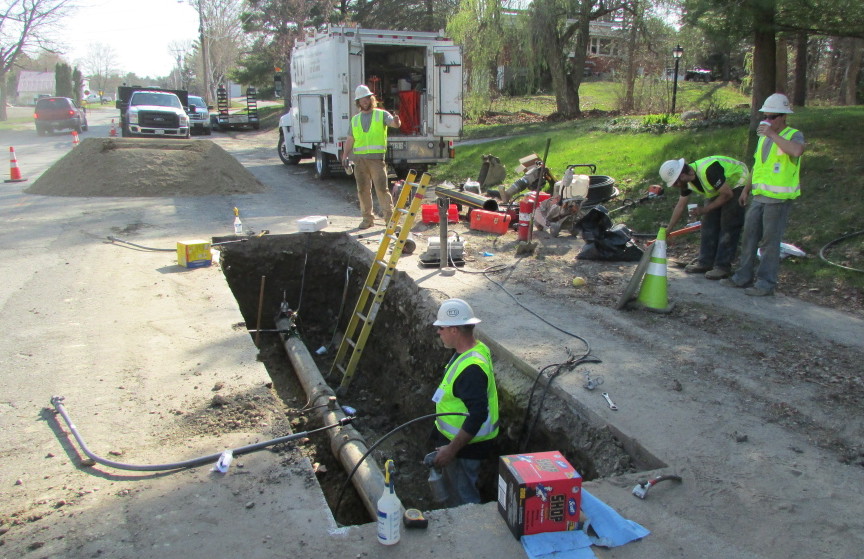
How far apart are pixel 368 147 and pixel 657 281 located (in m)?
5.23

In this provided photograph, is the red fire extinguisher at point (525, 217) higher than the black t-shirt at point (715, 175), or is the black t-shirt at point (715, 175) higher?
the black t-shirt at point (715, 175)

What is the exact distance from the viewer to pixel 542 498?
9.70ft

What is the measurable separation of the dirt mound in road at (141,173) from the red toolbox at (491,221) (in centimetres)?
623

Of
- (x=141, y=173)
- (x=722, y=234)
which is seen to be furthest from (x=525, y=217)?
(x=141, y=173)

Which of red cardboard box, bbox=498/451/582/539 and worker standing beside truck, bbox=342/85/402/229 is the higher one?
worker standing beside truck, bbox=342/85/402/229

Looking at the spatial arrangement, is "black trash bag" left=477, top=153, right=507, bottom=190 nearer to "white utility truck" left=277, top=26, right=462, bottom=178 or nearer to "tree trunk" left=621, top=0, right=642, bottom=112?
"white utility truck" left=277, top=26, right=462, bottom=178

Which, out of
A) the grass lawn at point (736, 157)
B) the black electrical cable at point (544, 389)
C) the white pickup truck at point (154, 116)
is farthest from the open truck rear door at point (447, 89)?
the white pickup truck at point (154, 116)

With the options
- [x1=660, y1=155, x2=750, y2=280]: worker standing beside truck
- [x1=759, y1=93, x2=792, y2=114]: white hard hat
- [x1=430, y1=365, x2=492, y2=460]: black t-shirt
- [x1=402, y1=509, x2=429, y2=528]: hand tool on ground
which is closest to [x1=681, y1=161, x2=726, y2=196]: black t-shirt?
[x1=660, y1=155, x2=750, y2=280]: worker standing beside truck

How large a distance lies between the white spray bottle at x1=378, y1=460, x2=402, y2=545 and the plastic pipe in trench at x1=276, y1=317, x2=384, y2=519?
0.95 meters

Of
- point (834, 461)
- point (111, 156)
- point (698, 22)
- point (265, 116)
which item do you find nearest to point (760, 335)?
point (834, 461)

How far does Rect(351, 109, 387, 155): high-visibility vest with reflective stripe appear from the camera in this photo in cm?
984

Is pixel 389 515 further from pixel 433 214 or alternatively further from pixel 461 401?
pixel 433 214

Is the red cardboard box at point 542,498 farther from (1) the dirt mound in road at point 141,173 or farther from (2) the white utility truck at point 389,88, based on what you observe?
(1) the dirt mound in road at point 141,173

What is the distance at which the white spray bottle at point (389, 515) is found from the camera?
2.97 meters
